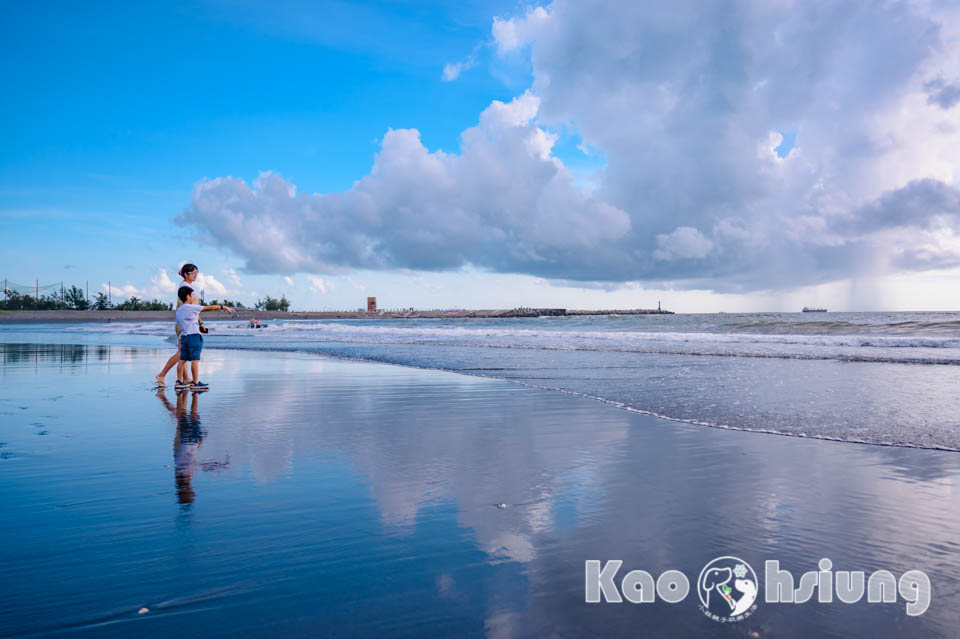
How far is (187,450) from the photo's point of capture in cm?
578

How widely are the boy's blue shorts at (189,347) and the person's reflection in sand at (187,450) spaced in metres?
1.83

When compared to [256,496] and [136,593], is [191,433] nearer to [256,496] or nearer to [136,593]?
[256,496]

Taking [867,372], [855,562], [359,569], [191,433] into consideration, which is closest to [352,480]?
[359,569]

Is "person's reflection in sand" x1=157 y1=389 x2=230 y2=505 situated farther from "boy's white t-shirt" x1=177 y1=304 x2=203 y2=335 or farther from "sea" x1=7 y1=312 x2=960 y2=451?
"sea" x1=7 y1=312 x2=960 y2=451

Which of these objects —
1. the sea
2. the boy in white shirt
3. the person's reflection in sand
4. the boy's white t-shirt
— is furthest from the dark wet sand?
the boy's white t-shirt

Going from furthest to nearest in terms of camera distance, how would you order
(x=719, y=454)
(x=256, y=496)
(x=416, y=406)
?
(x=416, y=406) → (x=719, y=454) → (x=256, y=496)

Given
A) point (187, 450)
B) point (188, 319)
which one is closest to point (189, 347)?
point (188, 319)

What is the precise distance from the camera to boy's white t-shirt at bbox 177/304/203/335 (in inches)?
415

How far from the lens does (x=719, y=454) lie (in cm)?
575

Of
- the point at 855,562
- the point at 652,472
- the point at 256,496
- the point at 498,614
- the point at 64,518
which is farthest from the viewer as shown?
the point at 652,472

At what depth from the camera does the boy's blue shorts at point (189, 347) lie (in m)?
10.6

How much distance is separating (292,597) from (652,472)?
133 inches

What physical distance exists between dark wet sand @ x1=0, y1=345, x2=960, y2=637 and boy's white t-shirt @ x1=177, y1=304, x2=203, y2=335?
3.15 metres

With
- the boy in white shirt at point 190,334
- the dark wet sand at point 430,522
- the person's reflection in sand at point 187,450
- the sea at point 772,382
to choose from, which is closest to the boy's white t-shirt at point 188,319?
the boy in white shirt at point 190,334
